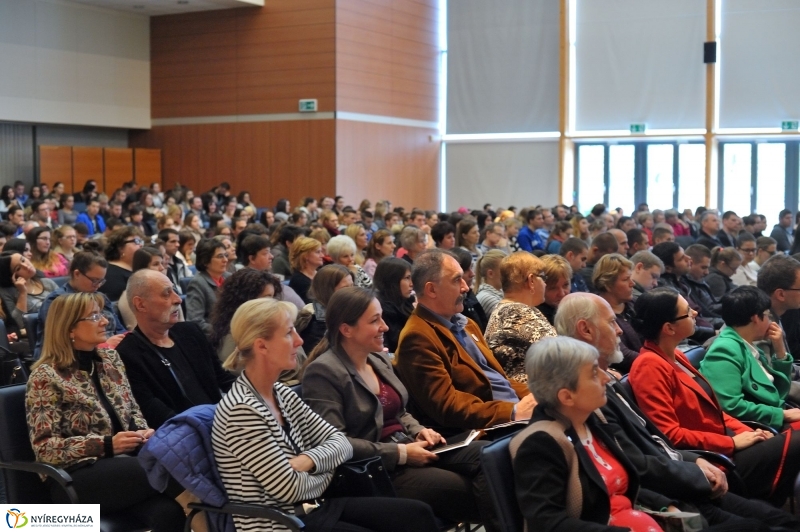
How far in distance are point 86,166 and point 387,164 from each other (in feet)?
21.7

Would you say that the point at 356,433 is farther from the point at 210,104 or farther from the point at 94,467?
the point at 210,104

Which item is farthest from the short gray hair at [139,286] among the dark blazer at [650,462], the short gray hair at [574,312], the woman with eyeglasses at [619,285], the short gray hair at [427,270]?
the woman with eyeglasses at [619,285]

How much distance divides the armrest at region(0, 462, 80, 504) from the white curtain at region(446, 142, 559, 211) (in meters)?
18.9

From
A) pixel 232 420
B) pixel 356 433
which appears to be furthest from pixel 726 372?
pixel 232 420

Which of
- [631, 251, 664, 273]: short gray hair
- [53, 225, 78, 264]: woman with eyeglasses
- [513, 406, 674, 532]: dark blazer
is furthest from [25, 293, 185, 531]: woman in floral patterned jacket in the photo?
[53, 225, 78, 264]: woman with eyeglasses

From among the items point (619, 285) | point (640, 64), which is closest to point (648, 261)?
point (619, 285)

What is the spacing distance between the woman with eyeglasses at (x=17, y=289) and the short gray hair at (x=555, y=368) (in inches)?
175

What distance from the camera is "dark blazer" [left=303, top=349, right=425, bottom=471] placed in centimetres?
347

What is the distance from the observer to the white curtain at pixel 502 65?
Answer: 68.5ft

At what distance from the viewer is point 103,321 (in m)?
3.56

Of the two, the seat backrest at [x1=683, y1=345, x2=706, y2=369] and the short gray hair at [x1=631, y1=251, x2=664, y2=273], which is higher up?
the short gray hair at [x1=631, y1=251, x2=664, y2=273]

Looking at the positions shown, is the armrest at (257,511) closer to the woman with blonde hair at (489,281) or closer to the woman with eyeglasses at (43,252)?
the woman with blonde hair at (489,281)

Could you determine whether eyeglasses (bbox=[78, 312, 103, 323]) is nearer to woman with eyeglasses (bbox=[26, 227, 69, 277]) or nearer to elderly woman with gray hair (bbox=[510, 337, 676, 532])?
elderly woman with gray hair (bbox=[510, 337, 676, 532])

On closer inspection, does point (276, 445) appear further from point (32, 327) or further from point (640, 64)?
point (640, 64)
